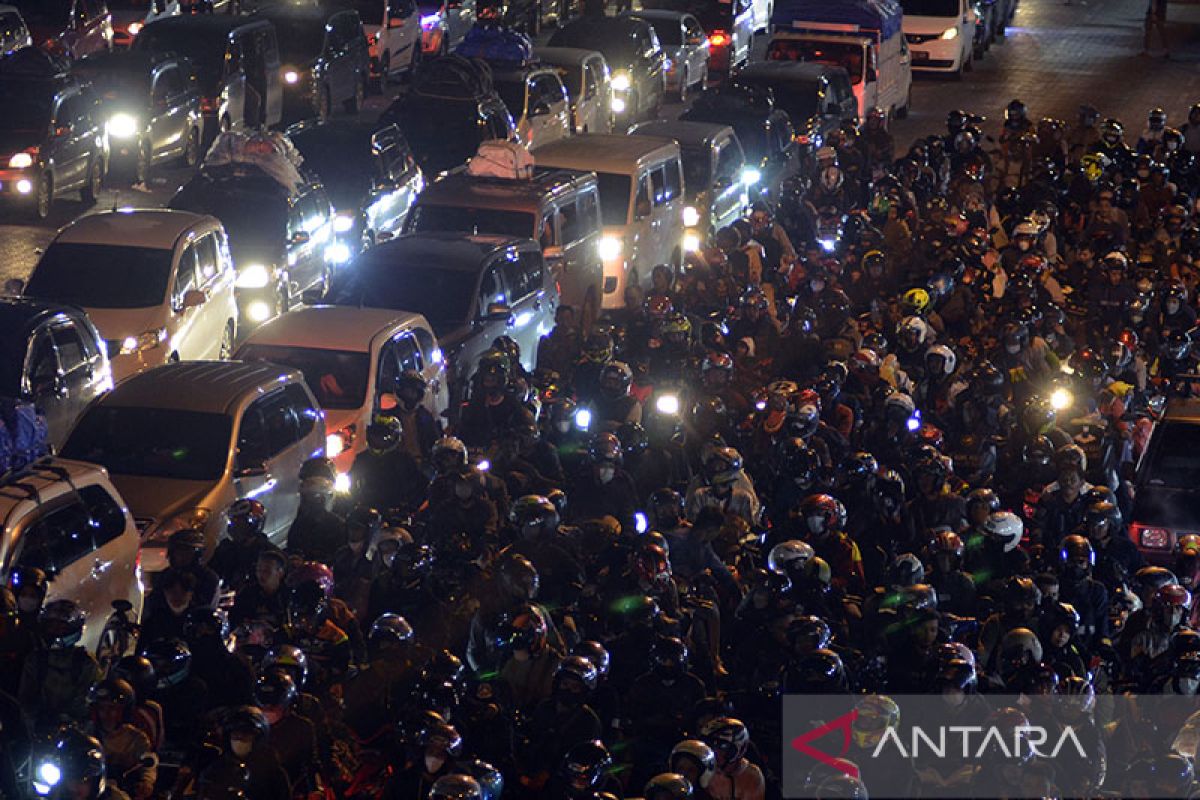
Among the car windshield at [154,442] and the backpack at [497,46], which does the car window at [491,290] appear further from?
the backpack at [497,46]

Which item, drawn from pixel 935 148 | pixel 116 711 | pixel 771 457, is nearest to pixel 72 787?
pixel 116 711

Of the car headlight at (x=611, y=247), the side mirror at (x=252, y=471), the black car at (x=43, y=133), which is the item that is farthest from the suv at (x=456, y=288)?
the black car at (x=43, y=133)

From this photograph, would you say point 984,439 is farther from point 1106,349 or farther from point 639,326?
point 639,326

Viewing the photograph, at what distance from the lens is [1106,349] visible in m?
17.9

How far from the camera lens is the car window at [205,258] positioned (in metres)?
19.1

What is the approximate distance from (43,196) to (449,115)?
194 inches

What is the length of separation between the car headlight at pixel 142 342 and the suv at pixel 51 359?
1.38 meters

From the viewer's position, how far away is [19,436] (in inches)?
516

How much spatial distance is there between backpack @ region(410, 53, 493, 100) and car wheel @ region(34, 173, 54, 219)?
477 centimetres

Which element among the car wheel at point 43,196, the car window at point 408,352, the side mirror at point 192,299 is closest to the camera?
the car window at point 408,352

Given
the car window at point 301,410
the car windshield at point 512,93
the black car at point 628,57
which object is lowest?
the black car at point 628,57

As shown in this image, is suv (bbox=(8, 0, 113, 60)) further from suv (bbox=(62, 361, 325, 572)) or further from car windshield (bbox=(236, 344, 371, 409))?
suv (bbox=(62, 361, 325, 572))

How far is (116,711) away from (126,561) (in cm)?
266

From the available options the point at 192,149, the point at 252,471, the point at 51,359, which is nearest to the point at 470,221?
the point at 51,359
